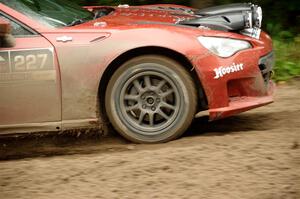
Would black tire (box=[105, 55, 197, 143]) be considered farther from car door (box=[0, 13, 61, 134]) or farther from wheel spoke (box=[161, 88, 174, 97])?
car door (box=[0, 13, 61, 134])

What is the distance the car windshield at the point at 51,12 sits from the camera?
5.26 meters

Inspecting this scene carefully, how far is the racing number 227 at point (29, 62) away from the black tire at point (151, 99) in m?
Answer: 0.63

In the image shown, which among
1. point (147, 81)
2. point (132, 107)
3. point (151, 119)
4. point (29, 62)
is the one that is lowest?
point (151, 119)

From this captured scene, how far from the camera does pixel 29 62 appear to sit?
196 inches

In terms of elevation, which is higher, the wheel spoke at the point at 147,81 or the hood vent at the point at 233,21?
the hood vent at the point at 233,21

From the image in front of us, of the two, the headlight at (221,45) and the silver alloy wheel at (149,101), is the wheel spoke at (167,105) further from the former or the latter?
the headlight at (221,45)

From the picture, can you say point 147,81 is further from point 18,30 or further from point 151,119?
A: point 18,30

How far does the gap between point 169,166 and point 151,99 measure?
956 millimetres

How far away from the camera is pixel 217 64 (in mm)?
4984

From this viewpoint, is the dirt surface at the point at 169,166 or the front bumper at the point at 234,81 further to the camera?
the front bumper at the point at 234,81

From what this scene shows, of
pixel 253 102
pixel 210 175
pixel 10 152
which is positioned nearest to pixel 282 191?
pixel 210 175

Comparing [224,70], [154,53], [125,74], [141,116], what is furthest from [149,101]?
[224,70]

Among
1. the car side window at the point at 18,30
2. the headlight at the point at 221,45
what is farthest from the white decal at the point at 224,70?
the car side window at the point at 18,30

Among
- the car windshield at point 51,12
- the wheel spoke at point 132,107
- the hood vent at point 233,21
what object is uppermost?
the car windshield at point 51,12
